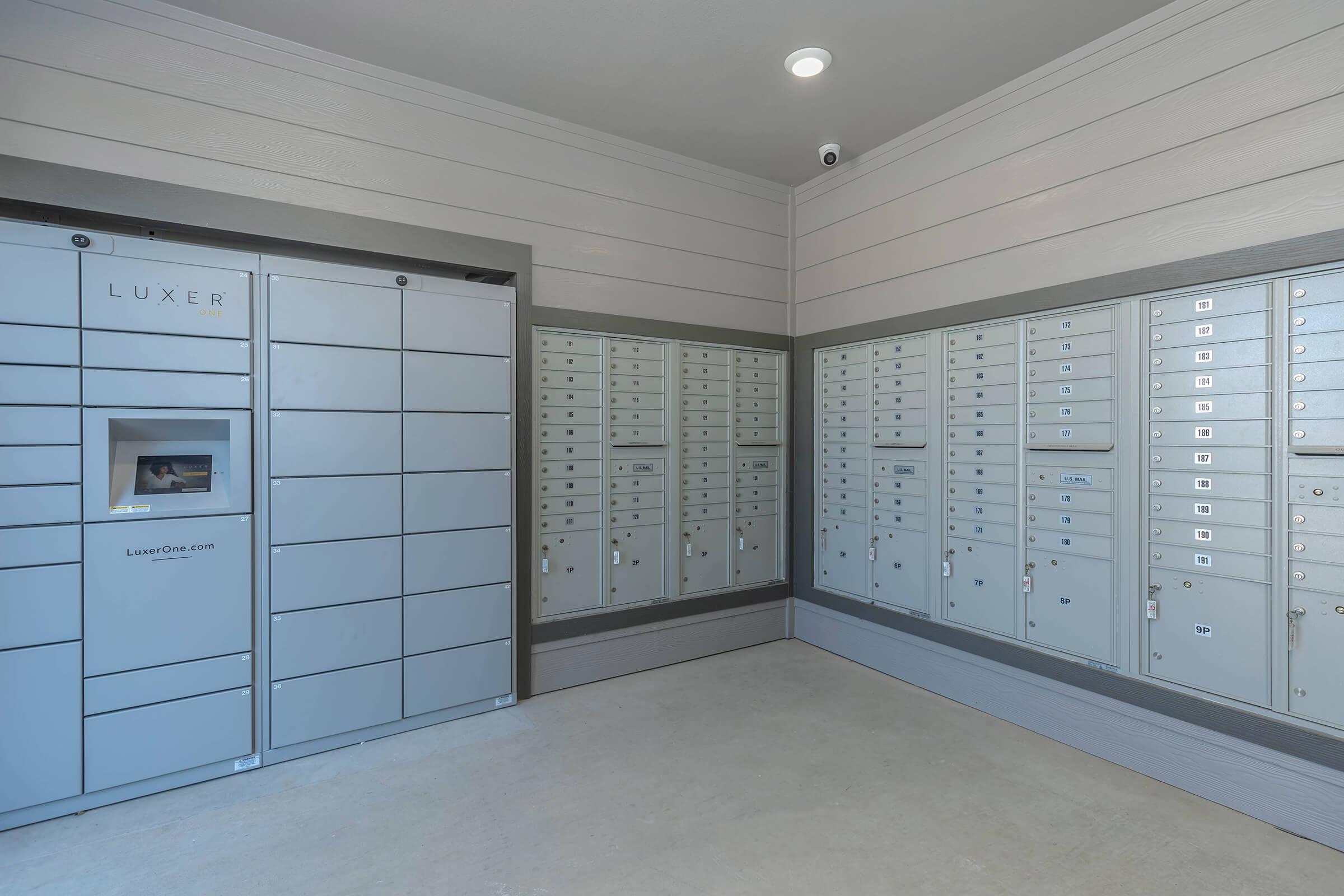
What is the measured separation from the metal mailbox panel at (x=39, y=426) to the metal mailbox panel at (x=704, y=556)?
2922mm

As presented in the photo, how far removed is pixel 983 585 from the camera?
3.32 metres

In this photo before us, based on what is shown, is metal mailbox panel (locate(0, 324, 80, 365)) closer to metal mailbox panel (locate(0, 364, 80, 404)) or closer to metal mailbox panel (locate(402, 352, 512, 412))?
metal mailbox panel (locate(0, 364, 80, 404))

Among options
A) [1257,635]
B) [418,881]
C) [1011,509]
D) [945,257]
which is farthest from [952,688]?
[418,881]

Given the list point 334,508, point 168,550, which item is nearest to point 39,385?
point 168,550

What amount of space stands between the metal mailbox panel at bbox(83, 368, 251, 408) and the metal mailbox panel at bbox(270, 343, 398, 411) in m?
0.13

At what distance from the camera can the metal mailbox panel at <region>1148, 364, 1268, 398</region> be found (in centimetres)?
238

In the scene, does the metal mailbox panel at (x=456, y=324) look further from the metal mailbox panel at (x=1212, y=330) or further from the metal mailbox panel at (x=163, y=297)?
the metal mailbox panel at (x=1212, y=330)

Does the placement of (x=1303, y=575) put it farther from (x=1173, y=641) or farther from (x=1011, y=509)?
(x=1011, y=509)

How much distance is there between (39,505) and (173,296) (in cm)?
91

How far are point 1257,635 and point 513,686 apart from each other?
3243mm

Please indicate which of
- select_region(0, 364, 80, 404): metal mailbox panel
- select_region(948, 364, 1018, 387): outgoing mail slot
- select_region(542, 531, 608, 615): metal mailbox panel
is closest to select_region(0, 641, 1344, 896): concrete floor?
select_region(542, 531, 608, 615): metal mailbox panel

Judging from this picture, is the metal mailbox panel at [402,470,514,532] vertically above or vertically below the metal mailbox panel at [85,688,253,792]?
above

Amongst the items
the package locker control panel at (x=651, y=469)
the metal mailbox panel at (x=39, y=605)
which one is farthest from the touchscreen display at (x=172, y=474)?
the package locker control panel at (x=651, y=469)

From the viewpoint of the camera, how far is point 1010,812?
2424 mm
